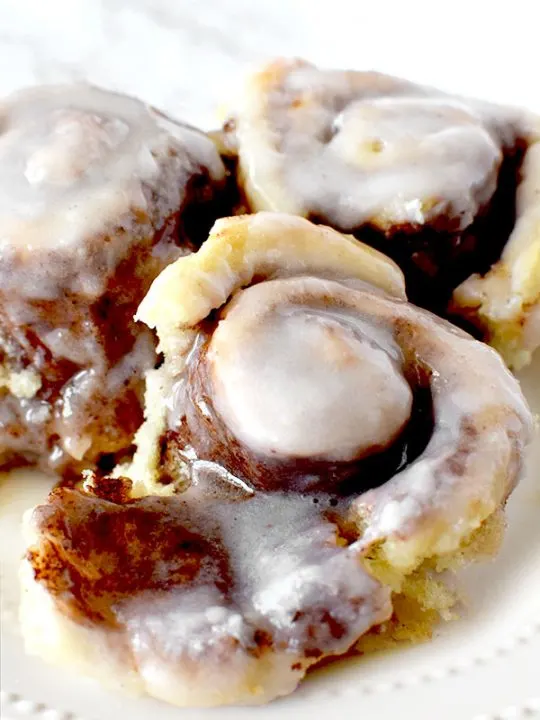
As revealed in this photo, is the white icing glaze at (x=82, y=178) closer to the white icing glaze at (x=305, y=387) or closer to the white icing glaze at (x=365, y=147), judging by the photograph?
the white icing glaze at (x=365, y=147)

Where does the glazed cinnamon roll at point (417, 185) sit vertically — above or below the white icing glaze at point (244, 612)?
above

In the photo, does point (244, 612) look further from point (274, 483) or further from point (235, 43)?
point (235, 43)

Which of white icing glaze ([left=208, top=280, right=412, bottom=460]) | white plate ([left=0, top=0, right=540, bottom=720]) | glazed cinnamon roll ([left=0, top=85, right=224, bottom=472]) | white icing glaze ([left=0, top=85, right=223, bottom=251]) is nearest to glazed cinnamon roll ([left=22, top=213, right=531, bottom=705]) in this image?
white icing glaze ([left=208, top=280, right=412, bottom=460])

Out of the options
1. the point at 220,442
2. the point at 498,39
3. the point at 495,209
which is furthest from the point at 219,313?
the point at 498,39

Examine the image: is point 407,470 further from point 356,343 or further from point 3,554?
point 3,554

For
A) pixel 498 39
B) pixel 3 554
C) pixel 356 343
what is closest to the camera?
pixel 356 343

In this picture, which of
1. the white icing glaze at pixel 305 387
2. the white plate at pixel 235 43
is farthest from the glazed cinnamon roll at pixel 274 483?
the white plate at pixel 235 43
